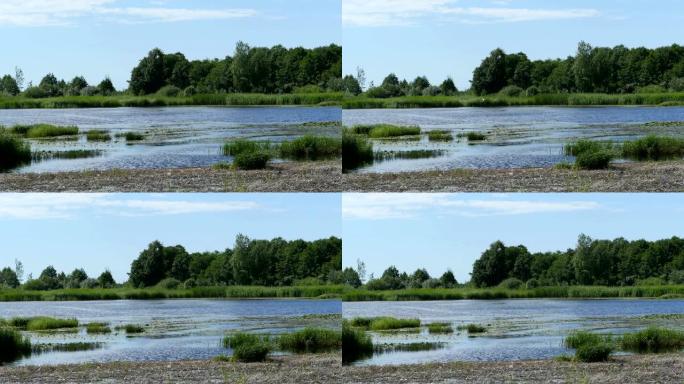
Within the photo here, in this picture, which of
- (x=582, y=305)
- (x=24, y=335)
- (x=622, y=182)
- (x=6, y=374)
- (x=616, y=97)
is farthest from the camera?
(x=616, y=97)

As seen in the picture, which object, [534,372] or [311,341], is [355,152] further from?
[534,372]

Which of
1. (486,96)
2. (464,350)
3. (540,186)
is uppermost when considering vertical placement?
(486,96)

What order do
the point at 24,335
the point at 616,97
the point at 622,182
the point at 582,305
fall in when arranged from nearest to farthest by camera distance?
the point at 622,182, the point at 24,335, the point at 582,305, the point at 616,97

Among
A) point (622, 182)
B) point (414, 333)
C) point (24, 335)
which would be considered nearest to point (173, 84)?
point (24, 335)

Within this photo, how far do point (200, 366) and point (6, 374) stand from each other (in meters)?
4.18

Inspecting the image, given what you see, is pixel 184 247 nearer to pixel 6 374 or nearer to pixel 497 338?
pixel 6 374

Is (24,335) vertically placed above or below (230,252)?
below

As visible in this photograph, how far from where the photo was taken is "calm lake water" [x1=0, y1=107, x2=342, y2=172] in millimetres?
27344

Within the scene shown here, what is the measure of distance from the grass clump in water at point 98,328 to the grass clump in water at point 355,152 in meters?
7.94

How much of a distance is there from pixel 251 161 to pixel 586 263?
9880mm

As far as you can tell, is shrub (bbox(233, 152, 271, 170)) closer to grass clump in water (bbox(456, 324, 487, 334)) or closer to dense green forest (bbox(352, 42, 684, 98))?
dense green forest (bbox(352, 42, 684, 98))

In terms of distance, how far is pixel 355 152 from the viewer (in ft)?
86.0

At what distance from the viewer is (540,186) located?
2498 centimetres

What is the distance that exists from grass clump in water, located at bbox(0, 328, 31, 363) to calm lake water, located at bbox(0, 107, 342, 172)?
4.22 meters
